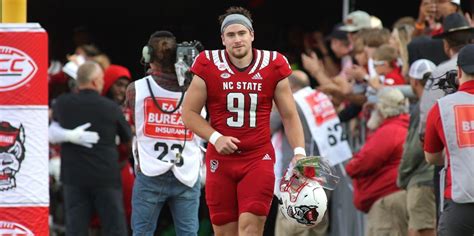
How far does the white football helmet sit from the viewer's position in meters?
9.10

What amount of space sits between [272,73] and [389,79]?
3815 millimetres

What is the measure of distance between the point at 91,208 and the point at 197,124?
3.97m

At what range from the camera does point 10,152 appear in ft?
29.9

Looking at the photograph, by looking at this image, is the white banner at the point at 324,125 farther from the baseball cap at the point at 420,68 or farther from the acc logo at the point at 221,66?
the acc logo at the point at 221,66

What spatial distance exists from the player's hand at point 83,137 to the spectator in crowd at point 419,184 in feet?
10.3

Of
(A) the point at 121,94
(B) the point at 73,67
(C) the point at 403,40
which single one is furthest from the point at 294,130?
(B) the point at 73,67

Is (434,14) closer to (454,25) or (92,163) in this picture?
(454,25)

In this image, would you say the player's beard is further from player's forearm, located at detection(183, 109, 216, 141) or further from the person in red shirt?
the person in red shirt

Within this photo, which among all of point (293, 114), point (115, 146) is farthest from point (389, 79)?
point (293, 114)

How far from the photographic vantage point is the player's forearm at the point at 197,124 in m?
9.26

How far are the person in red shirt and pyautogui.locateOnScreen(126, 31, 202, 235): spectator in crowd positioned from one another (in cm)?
216

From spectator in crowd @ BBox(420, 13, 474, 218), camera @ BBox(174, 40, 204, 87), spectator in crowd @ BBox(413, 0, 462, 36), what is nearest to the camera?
camera @ BBox(174, 40, 204, 87)

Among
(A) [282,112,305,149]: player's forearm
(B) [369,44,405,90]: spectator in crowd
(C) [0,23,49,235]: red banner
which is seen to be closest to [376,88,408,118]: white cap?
(B) [369,44,405,90]: spectator in crowd

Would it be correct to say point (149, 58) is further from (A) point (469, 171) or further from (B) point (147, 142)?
(A) point (469, 171)
